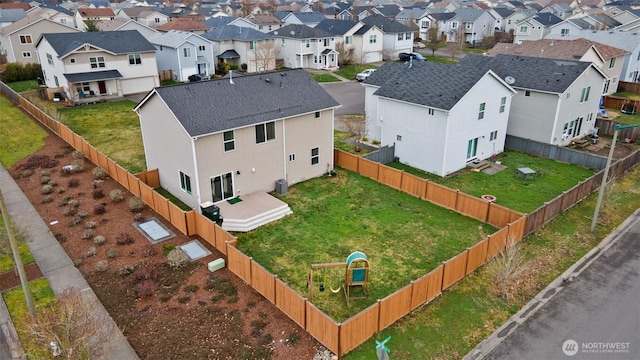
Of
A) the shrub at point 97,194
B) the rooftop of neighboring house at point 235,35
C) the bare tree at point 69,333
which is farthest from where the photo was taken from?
the rooftop of neighboring house at point 235,35

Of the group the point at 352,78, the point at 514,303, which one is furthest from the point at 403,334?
the point at 352,78

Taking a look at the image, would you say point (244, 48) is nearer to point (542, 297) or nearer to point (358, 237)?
point (358, 237)

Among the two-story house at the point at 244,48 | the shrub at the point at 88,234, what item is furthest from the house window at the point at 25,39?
the shrub at the point at 88,234

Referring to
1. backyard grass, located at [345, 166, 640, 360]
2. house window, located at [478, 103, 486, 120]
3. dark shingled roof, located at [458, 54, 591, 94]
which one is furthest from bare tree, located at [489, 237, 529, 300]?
dark shingled roof, located at [458, 54, 591, 94]

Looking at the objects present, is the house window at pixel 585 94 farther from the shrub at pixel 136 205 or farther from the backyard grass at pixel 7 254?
the backyard grass at pixel 7 254

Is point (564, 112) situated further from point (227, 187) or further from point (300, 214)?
point (227, 187)

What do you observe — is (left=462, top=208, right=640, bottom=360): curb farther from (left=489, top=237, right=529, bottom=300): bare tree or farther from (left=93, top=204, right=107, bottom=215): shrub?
(left=93, top=204, right=107, bottom=215): shrub

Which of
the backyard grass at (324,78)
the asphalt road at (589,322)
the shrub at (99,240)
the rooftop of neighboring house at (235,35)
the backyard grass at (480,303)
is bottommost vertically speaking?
the asphalt road at (589,322)

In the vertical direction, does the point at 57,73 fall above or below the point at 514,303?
above
